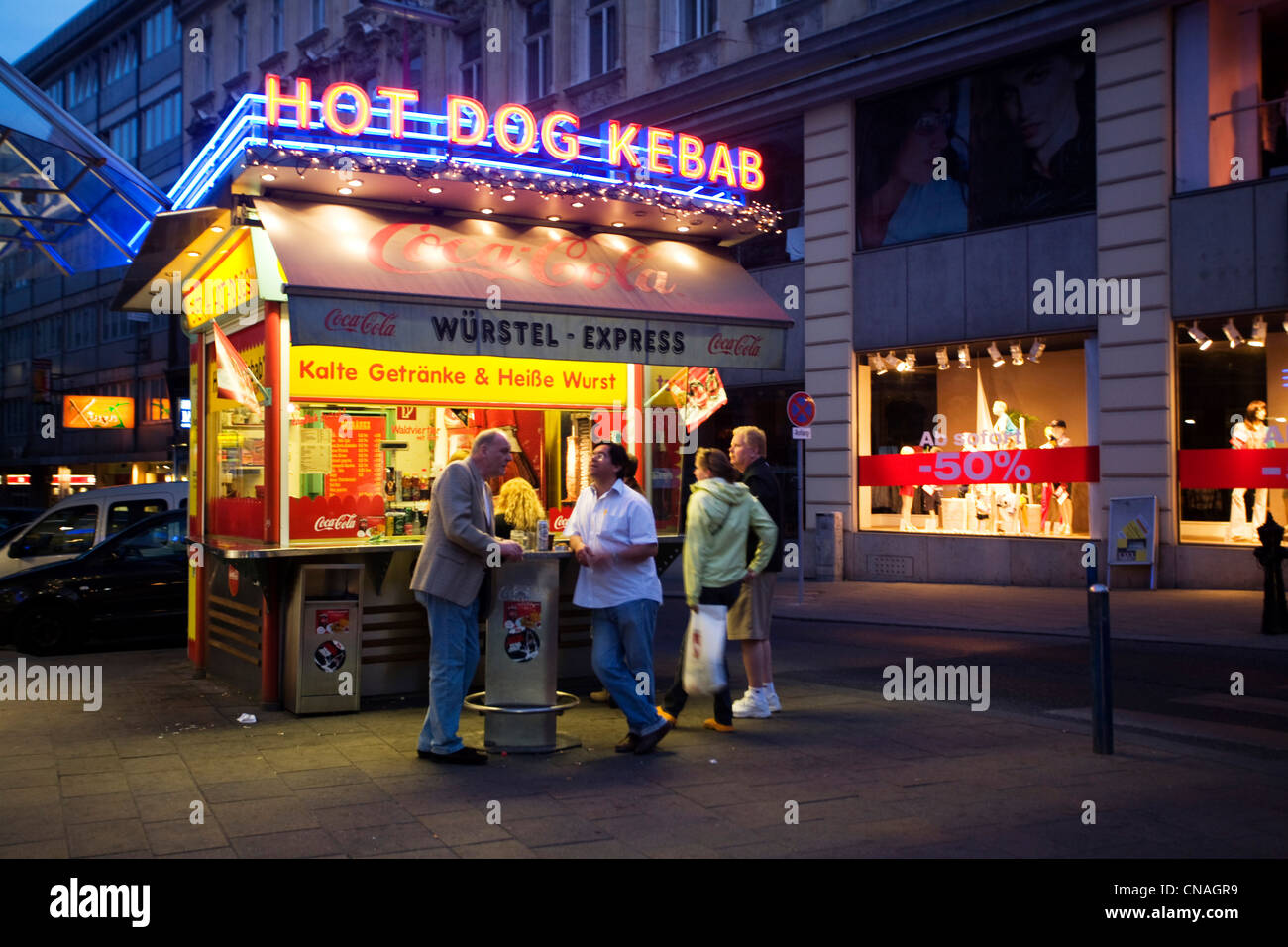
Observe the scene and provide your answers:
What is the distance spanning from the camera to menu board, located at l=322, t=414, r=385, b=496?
10.1 meters

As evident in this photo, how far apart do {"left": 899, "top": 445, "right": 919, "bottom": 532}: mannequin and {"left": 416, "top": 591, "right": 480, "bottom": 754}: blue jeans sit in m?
14.3

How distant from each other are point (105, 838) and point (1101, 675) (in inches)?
223

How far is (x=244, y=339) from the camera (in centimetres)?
1027

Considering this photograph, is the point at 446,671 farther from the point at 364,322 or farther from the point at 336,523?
the point at 364,322

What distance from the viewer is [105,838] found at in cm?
588

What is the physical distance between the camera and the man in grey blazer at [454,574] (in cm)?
748

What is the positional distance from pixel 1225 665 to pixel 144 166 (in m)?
46.9

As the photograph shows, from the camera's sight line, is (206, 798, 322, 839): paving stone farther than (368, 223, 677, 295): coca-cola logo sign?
No

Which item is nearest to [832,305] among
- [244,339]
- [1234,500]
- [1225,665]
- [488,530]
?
[1234,500]

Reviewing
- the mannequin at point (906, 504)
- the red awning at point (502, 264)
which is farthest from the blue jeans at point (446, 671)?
the mannequin at point (906, 504)

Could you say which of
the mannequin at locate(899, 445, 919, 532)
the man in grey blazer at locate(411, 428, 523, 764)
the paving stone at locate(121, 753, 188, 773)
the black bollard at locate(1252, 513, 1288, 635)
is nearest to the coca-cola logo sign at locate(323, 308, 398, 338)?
the man in grey blazer at locate(411, 428, 523, 764)

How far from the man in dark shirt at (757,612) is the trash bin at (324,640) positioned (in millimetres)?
2800

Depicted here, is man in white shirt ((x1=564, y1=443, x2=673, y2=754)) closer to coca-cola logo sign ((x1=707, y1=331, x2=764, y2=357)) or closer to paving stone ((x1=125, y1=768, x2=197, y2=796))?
paving stone ((x1=125, y1=768, x2=197, y2=796))

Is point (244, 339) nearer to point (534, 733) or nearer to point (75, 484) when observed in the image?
point (534, 733)
